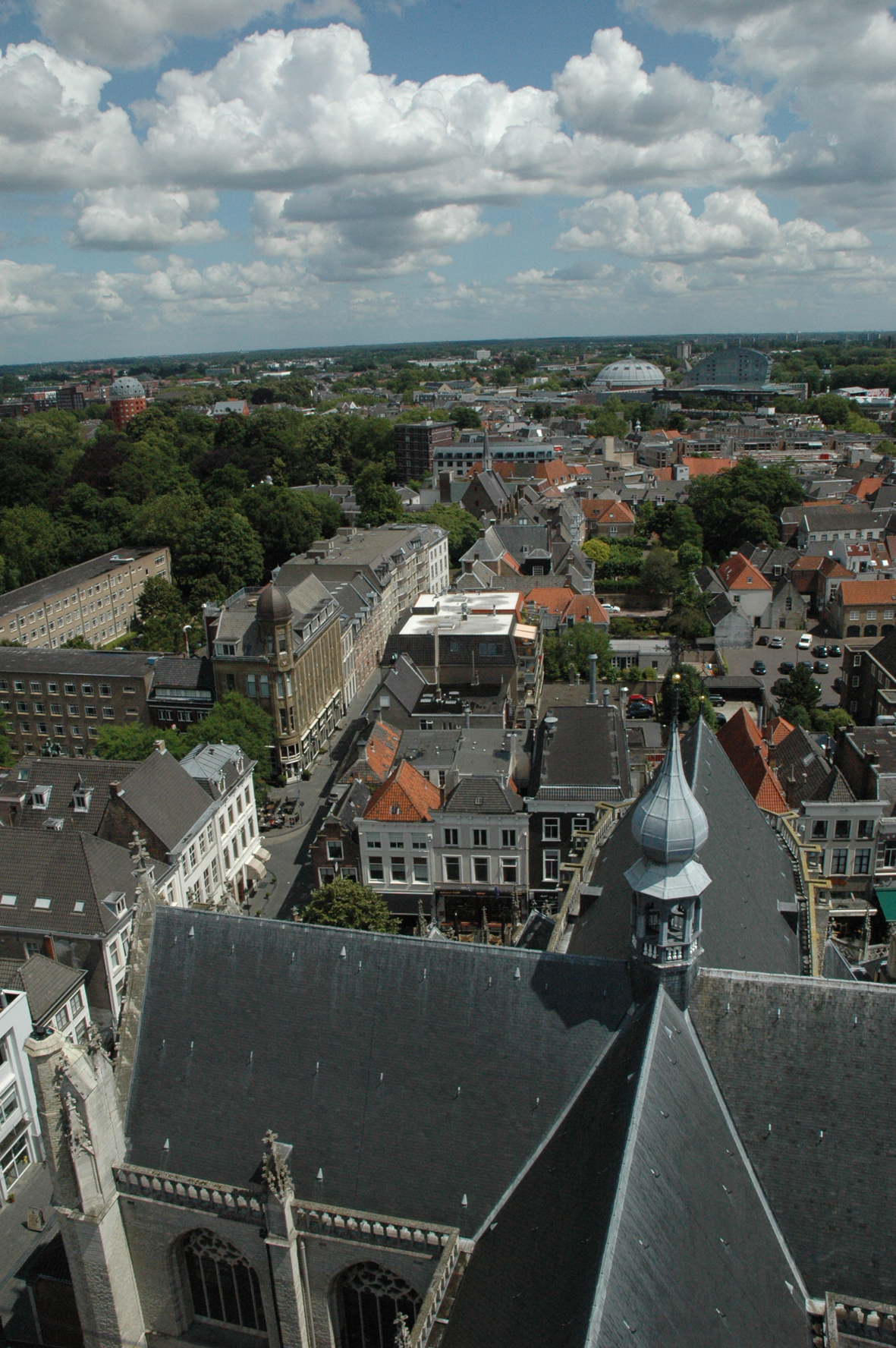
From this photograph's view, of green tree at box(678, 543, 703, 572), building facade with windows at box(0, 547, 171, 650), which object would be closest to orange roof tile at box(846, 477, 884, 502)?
green tree at box(678, 543, 703, 572)

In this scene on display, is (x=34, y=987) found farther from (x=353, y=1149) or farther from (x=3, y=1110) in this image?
(x=353, y=1149)

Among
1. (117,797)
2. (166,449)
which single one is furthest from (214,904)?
(166,449)

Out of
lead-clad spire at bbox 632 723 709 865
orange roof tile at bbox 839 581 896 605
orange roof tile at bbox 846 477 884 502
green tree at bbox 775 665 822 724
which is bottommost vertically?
green tree at bbox 775 665 822 724

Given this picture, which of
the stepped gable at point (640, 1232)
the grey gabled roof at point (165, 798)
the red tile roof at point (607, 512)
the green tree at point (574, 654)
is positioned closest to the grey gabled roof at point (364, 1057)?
the stepped gable at point (640, 1232)

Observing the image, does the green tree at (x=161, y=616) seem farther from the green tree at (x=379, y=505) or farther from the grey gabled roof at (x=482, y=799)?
the grey gabled roof at (x=482, y=799)

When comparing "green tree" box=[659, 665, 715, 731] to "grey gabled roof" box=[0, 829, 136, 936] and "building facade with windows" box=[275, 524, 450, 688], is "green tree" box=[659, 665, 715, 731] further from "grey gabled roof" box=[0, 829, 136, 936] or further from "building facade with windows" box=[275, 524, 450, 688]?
"grey gabled roof" box=[0, 829, 136, 936]
